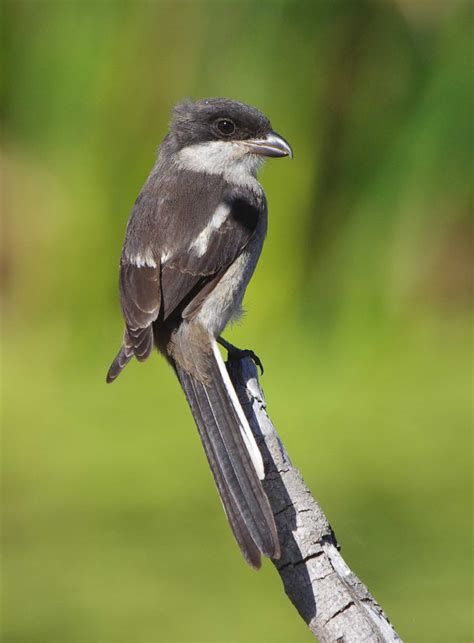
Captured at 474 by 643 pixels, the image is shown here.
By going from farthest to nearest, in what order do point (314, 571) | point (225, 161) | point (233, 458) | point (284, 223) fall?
point (284, 223)
point (225, 161)
point (233, 458)
point (314, 571)

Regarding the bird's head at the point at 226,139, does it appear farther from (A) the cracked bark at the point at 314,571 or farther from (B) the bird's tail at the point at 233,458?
(A) the cracked bark at the point at 314,571

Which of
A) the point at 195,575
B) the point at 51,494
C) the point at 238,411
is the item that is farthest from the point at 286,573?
the point at 51,494

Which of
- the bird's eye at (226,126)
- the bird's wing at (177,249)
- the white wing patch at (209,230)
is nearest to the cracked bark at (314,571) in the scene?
the bird's wing at (177,249)

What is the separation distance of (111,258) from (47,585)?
1.56 metres

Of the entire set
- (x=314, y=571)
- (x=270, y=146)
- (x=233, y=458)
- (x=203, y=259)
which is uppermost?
(x=270, y=146)

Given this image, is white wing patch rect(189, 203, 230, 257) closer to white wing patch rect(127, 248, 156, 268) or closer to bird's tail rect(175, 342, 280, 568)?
white wing patch rect(127, 248, 156, 268)

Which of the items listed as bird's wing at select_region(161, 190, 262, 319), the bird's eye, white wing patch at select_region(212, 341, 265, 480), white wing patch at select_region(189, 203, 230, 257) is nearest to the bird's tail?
white wing patch at select_region(212, 341, 265, 480)

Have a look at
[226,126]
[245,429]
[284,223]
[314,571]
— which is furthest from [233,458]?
[284,223]

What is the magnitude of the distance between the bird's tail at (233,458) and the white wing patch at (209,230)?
0.88 feet

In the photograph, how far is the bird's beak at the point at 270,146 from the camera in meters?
3.50

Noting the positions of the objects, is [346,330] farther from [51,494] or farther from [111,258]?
[51,494]

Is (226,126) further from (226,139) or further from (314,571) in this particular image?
(314,571)

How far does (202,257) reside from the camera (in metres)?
3.16

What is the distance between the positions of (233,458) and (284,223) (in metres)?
2.67
